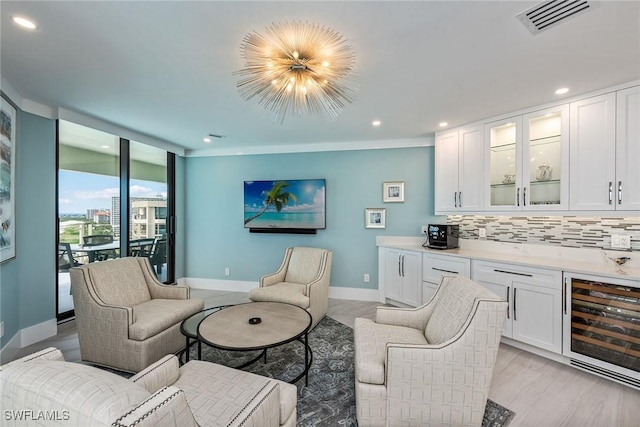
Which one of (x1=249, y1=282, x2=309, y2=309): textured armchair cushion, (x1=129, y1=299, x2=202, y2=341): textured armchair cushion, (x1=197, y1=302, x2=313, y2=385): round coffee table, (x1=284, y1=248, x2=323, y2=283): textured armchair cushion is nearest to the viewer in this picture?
(x1=197, y1=302, x2=313, y2=385): round coffee table

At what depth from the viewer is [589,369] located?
2305 mm

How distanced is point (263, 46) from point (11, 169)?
272cm

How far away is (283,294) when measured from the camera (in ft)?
10.4

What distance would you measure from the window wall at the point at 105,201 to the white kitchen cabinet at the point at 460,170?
4.28 meters

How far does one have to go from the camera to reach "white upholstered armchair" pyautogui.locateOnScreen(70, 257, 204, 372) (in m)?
2.27

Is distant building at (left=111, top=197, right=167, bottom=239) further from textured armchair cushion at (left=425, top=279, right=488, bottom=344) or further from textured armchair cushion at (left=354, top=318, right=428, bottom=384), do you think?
textured armchair cushion at (left=425, top=279, right=488, bottom=344)

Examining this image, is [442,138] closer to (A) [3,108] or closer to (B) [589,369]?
(B) [589,369]

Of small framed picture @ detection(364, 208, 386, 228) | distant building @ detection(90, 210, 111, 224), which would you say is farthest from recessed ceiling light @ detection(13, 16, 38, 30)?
small framed picture @ detection(364, 208, 386, 228)

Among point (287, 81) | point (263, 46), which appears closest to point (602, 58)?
point (287, 81)

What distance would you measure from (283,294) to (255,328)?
1043 mm

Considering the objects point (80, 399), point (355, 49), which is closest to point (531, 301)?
point (355, 49)

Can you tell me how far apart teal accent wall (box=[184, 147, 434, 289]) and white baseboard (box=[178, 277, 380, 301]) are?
0.08 metres

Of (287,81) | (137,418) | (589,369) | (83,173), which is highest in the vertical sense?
(287,81)

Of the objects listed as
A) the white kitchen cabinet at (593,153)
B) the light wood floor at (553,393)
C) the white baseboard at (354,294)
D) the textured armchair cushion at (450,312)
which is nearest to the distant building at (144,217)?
the light wood floor at (553,393)
